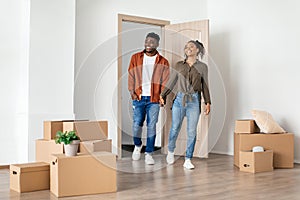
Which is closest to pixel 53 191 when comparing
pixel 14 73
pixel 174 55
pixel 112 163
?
pixel 112 163

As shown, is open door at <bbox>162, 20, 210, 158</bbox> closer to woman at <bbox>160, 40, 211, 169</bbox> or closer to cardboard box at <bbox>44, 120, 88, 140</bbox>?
woman at <bbox>160, 40, 211, 169</bbox>

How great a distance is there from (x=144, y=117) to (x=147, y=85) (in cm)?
64

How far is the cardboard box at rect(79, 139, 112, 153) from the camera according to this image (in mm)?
3076

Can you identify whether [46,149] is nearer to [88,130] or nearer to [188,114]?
[88,130]

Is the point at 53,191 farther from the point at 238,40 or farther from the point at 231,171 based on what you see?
the point at 238,40

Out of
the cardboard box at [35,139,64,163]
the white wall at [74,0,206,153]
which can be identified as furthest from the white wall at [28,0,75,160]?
the cardboard box at [35,139,64,163]

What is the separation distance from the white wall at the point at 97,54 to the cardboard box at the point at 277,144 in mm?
1368

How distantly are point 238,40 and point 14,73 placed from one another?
2625 millimetres

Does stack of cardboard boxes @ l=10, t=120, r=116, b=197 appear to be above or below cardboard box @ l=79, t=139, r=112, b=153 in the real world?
below

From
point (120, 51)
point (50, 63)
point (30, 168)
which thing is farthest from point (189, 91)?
point (30, 168)

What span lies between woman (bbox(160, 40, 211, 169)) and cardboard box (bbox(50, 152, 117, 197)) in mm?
1127

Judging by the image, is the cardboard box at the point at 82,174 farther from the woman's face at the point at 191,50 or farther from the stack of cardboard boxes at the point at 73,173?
the woman's face at the point at 191,50

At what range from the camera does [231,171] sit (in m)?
3.86

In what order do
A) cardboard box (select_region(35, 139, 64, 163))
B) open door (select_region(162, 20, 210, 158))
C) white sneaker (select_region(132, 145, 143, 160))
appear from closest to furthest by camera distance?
cardboard box (select_region(35, 139, 64, 163)) < white sneaker (select_region(132, 145, 143, 160)) < open door (select_region(162, 20, 210, 158))
